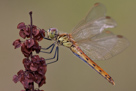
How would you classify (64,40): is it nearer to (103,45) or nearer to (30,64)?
(103,45)

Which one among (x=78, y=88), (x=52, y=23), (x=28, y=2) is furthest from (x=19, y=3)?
(x=78, y=88)

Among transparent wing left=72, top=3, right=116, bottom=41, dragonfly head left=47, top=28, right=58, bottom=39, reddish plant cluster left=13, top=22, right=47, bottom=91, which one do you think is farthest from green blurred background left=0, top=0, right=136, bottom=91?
reddish plant cluster left=13, top=22, right=47, bottom=91

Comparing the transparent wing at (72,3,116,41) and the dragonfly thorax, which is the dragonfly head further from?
the transparent wing at (72,3,116,41)

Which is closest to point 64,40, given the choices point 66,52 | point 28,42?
point 28,42

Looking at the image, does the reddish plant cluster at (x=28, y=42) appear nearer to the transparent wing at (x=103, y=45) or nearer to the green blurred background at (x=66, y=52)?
the transparent wing at (x=103, y=45)

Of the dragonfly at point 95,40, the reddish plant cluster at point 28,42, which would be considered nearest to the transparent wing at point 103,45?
the dragonfly at point 95,40

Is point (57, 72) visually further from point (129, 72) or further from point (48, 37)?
point (48, 37)
